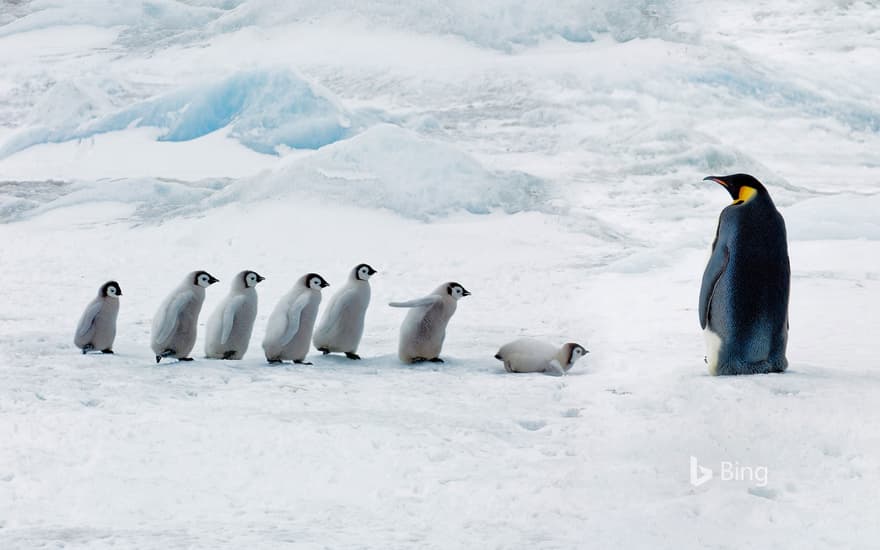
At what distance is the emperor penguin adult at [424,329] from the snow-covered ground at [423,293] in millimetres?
97

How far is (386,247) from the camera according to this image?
31.7ft

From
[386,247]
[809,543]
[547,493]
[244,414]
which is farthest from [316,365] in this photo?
[386,247]

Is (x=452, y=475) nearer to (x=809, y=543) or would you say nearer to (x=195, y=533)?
(x=195, y=533)

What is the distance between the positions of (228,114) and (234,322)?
35.0ft

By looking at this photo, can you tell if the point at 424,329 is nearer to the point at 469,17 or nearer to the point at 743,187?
the point at 743,187

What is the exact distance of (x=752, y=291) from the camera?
3.37m

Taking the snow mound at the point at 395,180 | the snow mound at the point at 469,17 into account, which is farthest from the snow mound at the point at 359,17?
the snow mound at the point at 395,180

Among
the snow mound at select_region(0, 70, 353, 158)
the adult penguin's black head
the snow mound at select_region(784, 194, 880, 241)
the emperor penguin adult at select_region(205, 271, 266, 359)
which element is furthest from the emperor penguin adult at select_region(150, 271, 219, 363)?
the snow mound at select_region(0, 70, 353, 158)

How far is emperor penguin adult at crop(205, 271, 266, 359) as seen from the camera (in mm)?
4262

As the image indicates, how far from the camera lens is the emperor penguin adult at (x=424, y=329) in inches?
164

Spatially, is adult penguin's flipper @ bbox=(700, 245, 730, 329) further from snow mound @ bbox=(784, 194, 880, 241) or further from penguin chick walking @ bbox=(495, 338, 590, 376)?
snow mound @ bbox=(784, 194, 880, 241)

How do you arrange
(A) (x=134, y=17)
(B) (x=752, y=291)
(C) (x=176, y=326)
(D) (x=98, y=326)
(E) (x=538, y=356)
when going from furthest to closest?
1. (A) (x=134, y=17)
2. (D) (x=98, y=326)
3. (C) (x=176, y=326)
4. (E) (x=538, y=356)
5. (B) (x=752, y=291)

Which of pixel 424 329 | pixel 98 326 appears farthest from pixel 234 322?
pixel 424 329

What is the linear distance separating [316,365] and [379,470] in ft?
5.19
